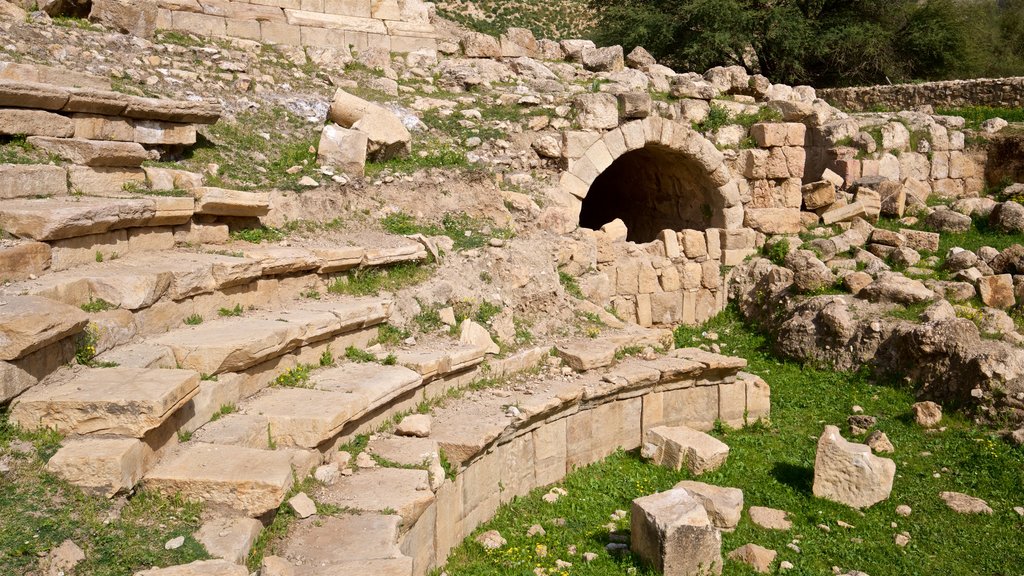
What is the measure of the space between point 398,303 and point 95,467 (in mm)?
3812

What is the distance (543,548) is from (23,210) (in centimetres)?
431

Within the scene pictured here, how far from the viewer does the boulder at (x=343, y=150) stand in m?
8.92

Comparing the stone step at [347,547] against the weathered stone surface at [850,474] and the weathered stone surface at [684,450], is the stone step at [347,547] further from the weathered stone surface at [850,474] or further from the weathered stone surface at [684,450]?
the weathered stone surface at [850,474]

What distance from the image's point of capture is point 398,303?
764 cm

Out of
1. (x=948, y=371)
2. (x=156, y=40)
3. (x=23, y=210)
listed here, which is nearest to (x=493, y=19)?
(x=156, y=40)

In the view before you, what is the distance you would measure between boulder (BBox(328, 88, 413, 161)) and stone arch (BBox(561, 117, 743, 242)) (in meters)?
2.37

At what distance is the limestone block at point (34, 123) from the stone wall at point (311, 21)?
3.70 metres

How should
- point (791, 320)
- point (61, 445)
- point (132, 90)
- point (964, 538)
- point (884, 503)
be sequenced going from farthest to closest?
point (791, 320) < point (132, 90) < point (884, 503) < point (964, 538) < point (61, 445)

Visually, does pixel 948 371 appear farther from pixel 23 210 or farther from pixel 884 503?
pixel 23 210

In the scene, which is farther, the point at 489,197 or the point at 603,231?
the point at 603,231

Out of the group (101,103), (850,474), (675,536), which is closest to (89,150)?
(101,103)

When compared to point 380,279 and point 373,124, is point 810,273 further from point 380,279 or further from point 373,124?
point 380,279

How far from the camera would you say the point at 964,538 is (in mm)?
6746

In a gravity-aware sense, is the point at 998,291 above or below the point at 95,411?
below
